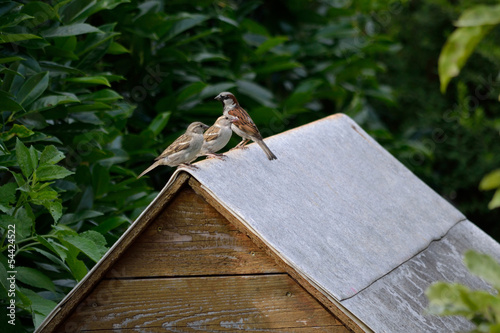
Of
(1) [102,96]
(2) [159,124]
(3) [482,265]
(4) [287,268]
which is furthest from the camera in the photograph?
(2) [159,124]

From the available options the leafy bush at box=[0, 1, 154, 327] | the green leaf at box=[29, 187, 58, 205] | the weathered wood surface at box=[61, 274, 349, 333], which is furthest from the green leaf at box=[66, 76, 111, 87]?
the weathered wood surface at box=[61, 274, 349, 333]

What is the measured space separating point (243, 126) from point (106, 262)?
0.92 meters

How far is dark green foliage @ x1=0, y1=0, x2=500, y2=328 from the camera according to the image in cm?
276

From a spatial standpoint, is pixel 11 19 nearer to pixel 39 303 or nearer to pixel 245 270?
pixel 39 303

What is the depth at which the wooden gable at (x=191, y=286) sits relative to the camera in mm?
2322

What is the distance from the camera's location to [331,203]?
8.97 feet

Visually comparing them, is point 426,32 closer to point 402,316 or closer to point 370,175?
point 370,175

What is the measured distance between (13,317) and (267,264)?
104 centimetres

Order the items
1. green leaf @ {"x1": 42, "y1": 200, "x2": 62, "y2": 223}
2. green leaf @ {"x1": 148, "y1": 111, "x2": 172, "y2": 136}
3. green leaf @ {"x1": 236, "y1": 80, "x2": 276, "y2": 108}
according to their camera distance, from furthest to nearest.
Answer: green leaf @ {"x1": 236, "y1": 80, "x2": 276, "y2": 108}, green leaf @ {"x1": 148, "y1": 111, "x2": 172, "y2": 136}, green leaf @ {"x1": 42, "y1": 200, "x2": 62, "y2": 223}

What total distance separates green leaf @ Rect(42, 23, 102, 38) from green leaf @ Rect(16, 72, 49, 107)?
0.99 ft

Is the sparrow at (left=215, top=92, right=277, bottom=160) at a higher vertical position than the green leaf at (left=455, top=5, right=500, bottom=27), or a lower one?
lower

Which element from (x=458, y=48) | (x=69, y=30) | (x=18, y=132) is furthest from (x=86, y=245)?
(x=458, y=48)

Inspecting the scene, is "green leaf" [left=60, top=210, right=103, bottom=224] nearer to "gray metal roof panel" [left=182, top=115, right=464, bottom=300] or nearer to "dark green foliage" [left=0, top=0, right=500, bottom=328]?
"dark green foliage" [left=0, top=0, right=500, bottom=328]

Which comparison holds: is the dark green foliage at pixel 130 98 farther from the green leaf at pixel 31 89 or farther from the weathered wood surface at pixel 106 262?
the weathered wood surface at pixel 106 262
